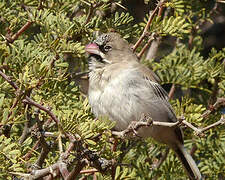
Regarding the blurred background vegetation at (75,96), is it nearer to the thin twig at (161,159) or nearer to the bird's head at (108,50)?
the thin twig at (161,159)

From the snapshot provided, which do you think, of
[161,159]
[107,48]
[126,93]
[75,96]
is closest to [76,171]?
[75,96]

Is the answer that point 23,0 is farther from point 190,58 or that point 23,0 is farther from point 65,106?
point 190,58

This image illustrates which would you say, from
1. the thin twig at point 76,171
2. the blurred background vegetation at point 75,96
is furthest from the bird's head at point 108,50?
the thin twig at point 76,171

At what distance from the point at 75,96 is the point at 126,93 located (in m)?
0.86

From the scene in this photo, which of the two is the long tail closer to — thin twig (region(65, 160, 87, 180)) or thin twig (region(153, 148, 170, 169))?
thin twig (region(153, 148, 170, 169))

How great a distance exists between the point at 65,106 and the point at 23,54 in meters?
0.39

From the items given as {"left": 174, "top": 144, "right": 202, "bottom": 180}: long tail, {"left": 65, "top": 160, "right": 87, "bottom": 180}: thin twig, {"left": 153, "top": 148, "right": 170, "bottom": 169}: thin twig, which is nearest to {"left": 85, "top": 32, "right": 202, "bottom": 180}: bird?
{"left": 174, "top": 144, "right": 202, "bottom": 180}: long tail

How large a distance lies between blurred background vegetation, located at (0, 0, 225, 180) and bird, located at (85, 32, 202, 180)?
0.10m

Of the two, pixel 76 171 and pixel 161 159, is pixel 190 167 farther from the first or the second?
pixel 76 171

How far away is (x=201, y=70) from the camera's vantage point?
145 inches

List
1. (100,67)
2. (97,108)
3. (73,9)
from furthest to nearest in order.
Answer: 1. (100,67)
2. (97,108)
3. (73,9)

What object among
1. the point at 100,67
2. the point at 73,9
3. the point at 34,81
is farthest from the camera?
the point at 100,67

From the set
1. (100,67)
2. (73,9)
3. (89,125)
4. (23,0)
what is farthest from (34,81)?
(100,67)

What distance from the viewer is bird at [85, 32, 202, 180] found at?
143 inches
